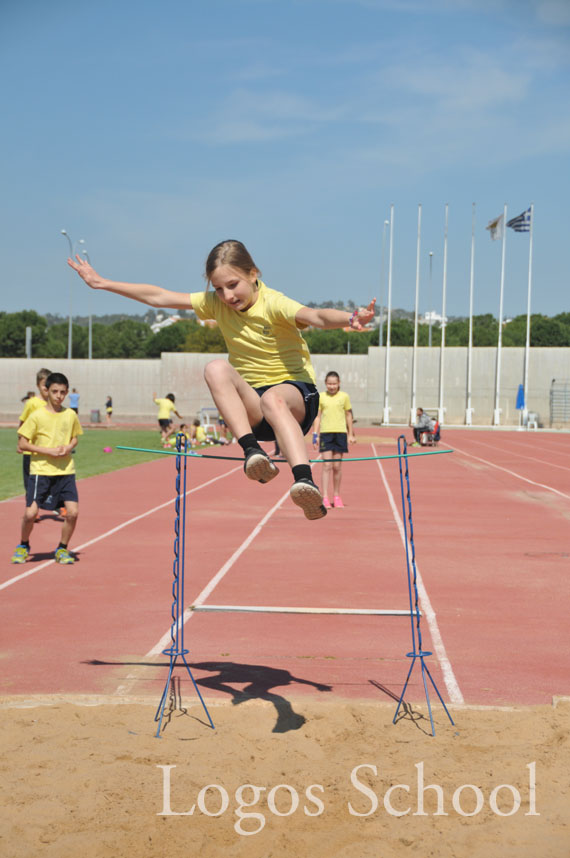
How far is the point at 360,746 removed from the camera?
14.7 ft

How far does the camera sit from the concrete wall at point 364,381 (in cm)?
4653

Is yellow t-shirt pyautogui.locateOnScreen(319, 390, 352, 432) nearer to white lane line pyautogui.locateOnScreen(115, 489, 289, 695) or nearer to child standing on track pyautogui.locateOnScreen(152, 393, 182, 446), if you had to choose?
white lane line pyautogui.locateOnScreen(115, 489, 289, 695)

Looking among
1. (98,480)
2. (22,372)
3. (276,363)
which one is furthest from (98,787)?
(22,372)

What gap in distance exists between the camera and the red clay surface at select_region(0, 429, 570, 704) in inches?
220

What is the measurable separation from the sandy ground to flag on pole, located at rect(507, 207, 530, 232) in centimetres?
3926

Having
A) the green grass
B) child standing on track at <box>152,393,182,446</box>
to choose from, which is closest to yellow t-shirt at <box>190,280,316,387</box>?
the green grass

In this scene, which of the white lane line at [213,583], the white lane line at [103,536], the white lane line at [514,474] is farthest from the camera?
the white lane line at [514,474]

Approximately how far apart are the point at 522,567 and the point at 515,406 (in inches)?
1494

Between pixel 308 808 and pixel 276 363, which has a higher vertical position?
pixel 276 363

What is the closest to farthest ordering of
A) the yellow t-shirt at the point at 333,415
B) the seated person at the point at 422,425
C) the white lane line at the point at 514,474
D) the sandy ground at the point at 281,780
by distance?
the sandy ground at the point at 281,780 → the yellow t-shirt at the point at 333,415 → the white lane line at the point at 514,474 → the seated person at the point at 422,425

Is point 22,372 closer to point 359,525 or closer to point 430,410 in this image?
point 430,410

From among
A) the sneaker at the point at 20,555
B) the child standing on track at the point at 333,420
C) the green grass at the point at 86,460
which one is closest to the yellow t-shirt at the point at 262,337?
the sneaker at the point at 20,555

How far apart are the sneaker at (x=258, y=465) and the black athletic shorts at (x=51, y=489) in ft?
14.9

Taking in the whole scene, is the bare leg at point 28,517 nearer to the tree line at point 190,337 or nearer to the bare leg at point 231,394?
the bare leg at point 231,394
